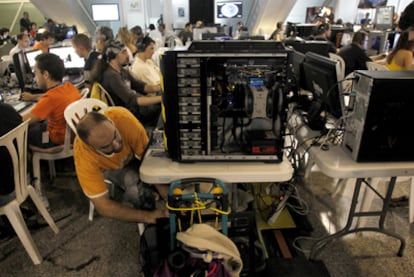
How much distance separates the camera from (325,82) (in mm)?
1601

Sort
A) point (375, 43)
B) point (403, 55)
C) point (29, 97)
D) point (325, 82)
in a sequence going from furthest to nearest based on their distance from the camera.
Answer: point (375, 43) < point (29, 97) < point (403, 55) < point (325, 82)

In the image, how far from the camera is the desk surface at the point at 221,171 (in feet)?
4.44

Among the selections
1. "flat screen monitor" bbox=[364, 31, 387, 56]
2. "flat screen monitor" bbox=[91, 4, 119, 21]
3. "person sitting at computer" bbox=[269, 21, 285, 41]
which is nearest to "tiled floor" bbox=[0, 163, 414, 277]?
"flat screen monitor" bbox=[364, 31, 387, 56]

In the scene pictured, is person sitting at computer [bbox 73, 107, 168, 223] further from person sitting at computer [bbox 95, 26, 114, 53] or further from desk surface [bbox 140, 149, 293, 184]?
person sitting at computer [bbox 95, 26, 114, 53]

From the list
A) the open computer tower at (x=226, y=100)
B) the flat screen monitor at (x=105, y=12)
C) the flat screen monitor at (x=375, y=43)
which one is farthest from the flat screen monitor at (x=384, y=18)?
the flat screen monitor at (x=105, y=12)

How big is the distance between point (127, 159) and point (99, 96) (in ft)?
3.34

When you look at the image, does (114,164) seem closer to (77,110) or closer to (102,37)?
(77,110)

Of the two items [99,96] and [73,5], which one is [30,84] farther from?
[73,5]

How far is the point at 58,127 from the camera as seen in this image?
8.14 ft

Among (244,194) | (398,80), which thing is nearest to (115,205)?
(244,194)

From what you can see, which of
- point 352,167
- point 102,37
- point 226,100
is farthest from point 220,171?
point 102,37

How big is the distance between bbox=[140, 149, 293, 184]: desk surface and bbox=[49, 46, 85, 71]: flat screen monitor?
3417mm

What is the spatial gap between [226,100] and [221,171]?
298 millimetres

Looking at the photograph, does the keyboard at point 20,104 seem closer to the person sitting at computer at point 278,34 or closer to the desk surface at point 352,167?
the desk surface at point 352,167
